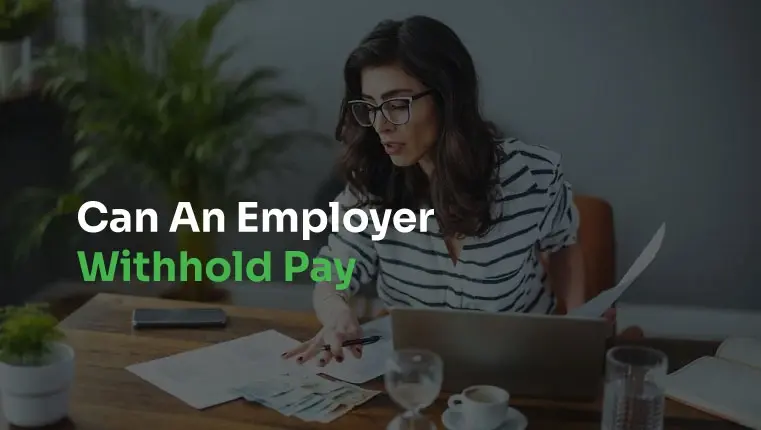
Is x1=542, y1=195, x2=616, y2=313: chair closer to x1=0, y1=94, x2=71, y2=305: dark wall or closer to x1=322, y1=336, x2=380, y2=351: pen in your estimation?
x1=322, y1=336, x2=380, y2=351: pen

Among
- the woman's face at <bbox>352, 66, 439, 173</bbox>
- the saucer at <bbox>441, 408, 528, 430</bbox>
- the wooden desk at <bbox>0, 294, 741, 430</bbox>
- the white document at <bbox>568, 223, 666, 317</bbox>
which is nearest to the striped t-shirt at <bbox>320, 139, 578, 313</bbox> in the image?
the woman's face at <bbox>352, 66, 439, 173</bbox>

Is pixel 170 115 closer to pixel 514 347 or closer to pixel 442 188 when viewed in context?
pixel 442 188

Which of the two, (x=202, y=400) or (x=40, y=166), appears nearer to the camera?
(x=202, y=400)

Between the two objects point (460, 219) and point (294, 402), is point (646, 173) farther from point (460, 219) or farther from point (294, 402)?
point (294, 402)

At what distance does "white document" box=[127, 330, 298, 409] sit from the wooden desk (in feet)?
0.07

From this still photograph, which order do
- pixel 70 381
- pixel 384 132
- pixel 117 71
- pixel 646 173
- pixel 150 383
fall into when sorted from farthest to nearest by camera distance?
pixel 646 173 < pixel 117 71 < pixel 384 132 < pixel 150 383 < pixel 70 381

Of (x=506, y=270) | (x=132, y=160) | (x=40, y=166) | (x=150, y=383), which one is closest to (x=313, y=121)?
(x=132, y=160)

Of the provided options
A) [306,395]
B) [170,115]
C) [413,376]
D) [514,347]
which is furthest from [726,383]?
[170,115]

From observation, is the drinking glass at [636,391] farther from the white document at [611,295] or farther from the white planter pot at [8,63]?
the white planter pot at [8,63]

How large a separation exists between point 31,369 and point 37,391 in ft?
0.11

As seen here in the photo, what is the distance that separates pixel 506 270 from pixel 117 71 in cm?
159

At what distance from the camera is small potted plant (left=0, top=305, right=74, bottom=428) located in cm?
143

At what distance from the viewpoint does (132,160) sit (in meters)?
3.16

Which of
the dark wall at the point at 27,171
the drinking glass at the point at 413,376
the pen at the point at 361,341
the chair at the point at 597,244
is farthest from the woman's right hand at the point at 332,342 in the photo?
the dark wall at the point at 27,171
